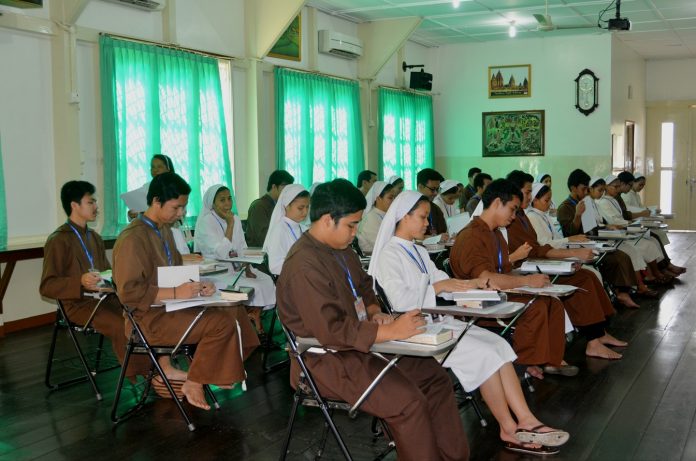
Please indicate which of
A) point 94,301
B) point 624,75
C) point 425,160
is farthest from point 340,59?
point 94,301

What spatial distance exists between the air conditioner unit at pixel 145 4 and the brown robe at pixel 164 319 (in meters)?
3.74

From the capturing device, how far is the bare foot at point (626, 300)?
291 inches

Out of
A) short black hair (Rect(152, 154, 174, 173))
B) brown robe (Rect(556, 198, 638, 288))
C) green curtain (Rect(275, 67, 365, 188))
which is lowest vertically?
brown robe (Rect(556, 198, 638, 288))

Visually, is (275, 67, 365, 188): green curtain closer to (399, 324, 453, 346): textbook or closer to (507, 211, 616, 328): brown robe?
(507, 211, 616, 328): brown robe

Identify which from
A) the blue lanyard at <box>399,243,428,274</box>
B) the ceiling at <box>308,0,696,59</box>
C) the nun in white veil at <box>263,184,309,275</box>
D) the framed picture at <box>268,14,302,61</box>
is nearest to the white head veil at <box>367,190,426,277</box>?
the blue lanyard at <box>399,243,428,274</box>

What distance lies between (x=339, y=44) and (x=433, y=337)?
825 centimetres

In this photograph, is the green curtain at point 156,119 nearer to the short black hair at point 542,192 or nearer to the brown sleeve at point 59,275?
the brown sleeve at point 59,275

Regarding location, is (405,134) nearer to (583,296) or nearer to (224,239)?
(224,239)

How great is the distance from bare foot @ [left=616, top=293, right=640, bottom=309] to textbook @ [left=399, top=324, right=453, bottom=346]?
16.6 feet

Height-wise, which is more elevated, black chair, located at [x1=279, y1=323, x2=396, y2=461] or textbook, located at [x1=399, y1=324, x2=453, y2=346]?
textbook, located at [x1=399, y1=324, x2=453, y2=346]

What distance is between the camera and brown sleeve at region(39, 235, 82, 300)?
4.52 m

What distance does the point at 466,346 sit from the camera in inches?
143

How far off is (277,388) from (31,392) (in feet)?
5.04

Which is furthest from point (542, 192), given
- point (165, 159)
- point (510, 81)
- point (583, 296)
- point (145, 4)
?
point (510, 81)
